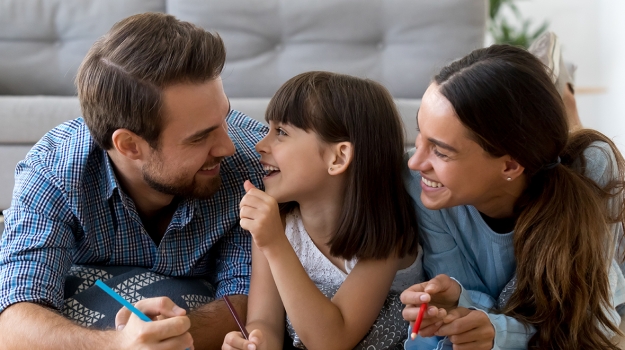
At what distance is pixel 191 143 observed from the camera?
1528 mm

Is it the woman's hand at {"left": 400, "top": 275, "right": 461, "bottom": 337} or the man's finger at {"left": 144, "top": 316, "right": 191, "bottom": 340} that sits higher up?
the man's finger at {"left": 144, "top": 316, "right": 191, "bottom": 340}

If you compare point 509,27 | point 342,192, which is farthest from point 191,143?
point 509,27

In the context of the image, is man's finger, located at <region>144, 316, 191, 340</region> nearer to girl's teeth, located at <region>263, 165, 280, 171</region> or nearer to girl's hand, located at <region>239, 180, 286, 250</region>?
girl's hand, located at <region>239, 180, 286, 250</region>

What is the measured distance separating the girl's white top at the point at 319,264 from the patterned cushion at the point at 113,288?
27 centimetres

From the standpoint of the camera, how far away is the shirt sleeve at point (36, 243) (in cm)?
140

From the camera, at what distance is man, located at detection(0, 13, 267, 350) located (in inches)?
56.9

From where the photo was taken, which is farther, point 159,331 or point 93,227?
point 93,227

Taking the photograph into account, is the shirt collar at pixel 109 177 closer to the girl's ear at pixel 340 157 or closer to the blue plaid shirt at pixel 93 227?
the blue plaid shirt at pixel 93 227

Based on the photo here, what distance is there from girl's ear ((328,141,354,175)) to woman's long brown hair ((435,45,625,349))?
232mm

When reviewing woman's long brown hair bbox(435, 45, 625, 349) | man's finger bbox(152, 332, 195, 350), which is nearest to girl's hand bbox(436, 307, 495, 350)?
woman's long brown hair bbox(435, 45, 625, 349)

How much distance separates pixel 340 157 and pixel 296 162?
0.09 m

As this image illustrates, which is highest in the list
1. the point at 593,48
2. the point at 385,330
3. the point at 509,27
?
the point at 385,330

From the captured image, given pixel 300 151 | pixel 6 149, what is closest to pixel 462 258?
pixel 300 151

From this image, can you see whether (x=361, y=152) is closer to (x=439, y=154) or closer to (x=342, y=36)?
(x=439, y=154)
